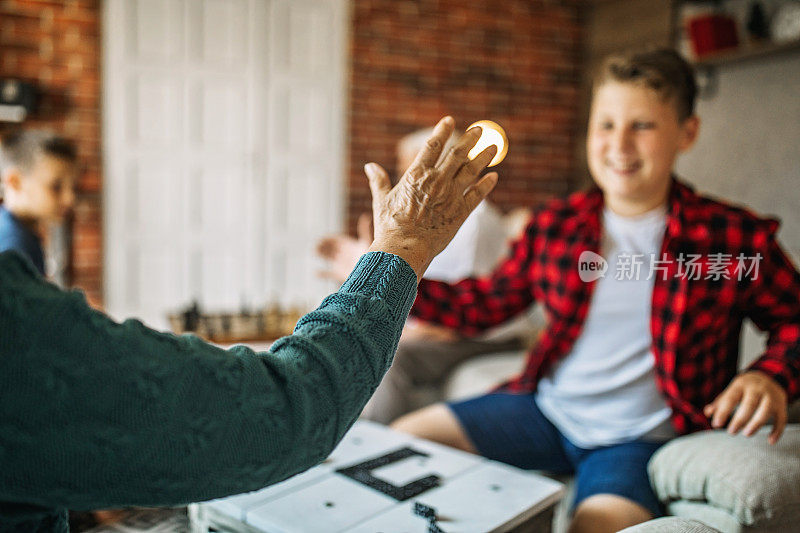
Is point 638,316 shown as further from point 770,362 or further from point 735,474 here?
point 735,474

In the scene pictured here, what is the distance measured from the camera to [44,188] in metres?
2.25

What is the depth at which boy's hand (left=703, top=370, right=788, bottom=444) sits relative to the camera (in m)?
1.20

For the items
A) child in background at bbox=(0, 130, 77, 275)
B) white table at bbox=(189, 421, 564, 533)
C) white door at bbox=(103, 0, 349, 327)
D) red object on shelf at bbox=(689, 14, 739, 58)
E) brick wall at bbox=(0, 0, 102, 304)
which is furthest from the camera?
white door at bbox=(103, 0, 349, 327)

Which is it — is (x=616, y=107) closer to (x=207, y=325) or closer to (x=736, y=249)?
(x=736, y=249)

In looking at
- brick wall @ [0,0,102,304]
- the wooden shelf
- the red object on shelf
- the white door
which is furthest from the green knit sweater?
brick wall @ [0,0,102,304]

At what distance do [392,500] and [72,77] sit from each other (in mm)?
3510

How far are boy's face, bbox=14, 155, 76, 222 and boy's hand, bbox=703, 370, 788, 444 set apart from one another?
2046 mm

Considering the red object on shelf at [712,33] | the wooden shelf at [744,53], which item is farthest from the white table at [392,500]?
the red object on shelf at [712,33]

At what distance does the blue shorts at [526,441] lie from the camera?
1.37 meters

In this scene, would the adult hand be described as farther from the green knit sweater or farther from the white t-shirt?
the white t-shirt

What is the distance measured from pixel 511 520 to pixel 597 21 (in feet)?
14.4

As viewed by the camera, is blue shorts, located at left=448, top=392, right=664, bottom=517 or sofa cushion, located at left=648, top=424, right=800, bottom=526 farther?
blue shorts, located at left=448, top=392, right=664, bottom=517

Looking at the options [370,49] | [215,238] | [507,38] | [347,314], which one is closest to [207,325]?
[215,238]

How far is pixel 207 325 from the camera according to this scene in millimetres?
2600
